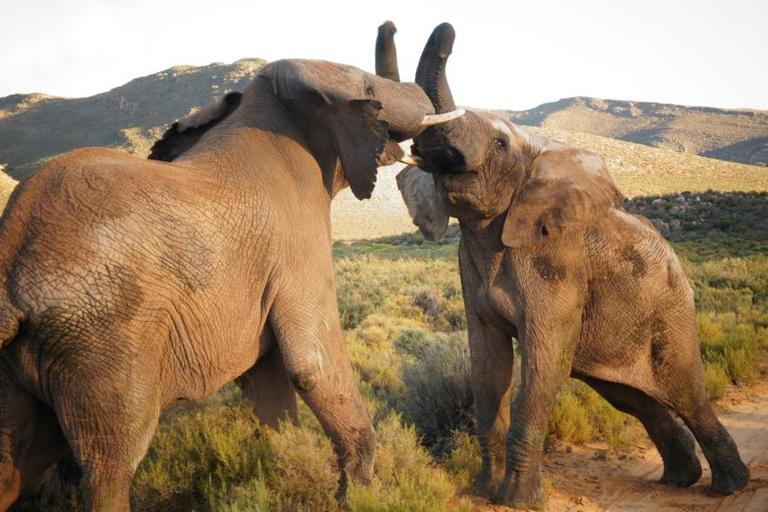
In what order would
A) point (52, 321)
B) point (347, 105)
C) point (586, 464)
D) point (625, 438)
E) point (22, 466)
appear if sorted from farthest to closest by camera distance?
point (625, 438) → point (586, 464) → point (347, 105) → point (22, 466) → point (52, 321)

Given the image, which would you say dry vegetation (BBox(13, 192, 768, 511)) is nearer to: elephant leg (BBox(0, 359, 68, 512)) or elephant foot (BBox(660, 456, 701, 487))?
elephant foot (BBox(660, 456, 701, 487))

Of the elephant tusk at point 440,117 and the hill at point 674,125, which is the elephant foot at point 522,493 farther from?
the hill at point 674,125

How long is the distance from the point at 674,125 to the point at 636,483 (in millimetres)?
118892

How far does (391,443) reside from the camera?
224 inches

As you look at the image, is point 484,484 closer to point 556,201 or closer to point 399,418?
point 399,418

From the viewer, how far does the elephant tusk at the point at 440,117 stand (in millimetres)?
5199

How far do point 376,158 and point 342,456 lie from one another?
192 cm

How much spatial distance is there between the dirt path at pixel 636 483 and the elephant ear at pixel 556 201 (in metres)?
2.14

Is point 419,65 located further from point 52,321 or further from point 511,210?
point 52,321

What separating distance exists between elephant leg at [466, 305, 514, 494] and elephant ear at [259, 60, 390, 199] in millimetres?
1928

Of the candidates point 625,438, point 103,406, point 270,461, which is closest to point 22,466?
point 103,406

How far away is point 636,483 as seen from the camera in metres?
6.39

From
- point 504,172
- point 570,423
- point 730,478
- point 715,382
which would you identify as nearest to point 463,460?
point 570,423

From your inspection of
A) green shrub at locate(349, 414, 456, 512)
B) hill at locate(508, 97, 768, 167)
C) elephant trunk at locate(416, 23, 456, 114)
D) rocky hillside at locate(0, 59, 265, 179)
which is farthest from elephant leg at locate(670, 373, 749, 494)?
hill at locate(508, 97, 768, 167)
